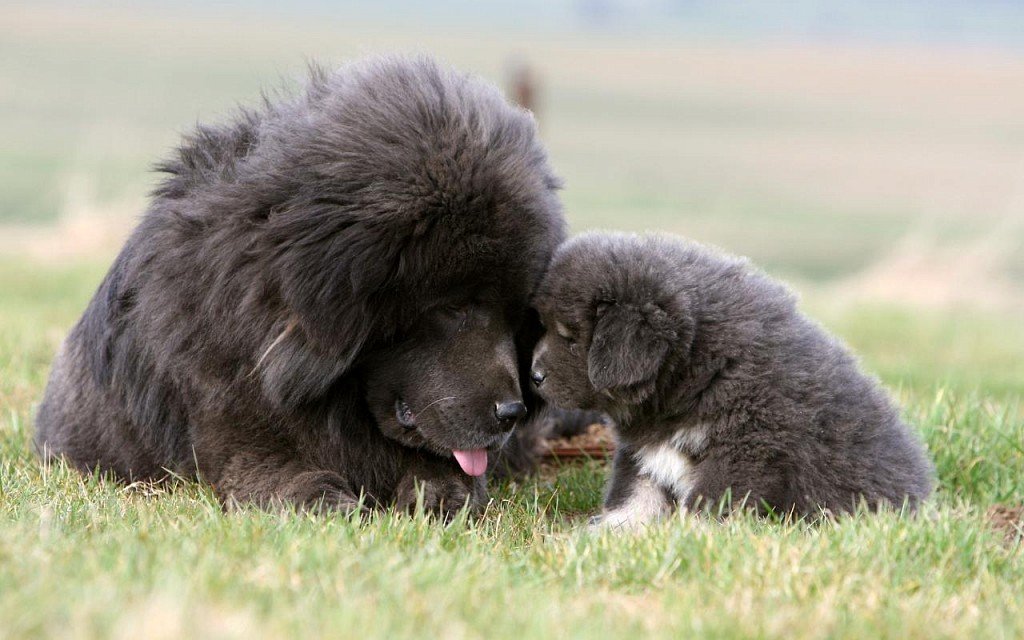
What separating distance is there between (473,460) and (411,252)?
0.94m

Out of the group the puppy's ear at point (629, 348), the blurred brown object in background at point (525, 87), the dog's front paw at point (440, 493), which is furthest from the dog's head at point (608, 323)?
the blurred brown object in background at point (525, 87)

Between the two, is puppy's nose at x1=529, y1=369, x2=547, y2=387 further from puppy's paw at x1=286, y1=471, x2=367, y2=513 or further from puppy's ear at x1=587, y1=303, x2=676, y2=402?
puppy's paw at x1=286, y1=471, x2=367, y2=513

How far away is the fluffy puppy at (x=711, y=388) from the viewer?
4.54 meters

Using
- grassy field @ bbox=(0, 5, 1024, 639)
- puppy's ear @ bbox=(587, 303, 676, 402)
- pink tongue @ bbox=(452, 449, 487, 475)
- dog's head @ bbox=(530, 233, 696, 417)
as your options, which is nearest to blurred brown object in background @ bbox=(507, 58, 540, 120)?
grassy field @ bbox=(0, 5, 1024, 639)

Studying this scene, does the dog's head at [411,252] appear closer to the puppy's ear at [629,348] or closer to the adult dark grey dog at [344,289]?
the adult dark grey dog at [344,289]

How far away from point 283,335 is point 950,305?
11622mm

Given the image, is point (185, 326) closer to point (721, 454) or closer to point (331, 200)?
point (331, 200)

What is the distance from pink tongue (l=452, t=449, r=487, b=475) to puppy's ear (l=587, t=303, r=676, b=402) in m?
0.51

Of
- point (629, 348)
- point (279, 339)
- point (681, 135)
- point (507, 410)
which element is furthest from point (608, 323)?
point (681, 135)

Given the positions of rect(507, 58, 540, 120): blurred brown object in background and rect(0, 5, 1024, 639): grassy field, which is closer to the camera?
rect(0, 5, 1024, 639): grassy field

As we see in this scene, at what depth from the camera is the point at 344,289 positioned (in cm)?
425

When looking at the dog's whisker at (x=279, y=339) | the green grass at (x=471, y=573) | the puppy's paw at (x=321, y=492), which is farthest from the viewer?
the puppy's paw at (x=321, y=492)

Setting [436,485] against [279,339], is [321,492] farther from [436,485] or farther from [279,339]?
[279,339]

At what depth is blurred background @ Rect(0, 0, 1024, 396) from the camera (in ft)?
41.4
